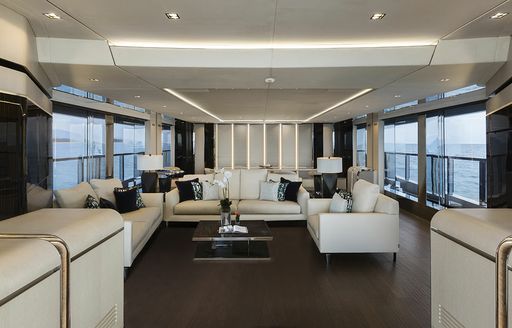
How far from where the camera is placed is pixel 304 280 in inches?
137

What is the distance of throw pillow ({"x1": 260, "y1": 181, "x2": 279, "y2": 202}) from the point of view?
20.3ft

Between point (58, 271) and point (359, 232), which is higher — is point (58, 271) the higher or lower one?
the higher one

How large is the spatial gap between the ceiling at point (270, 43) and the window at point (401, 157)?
2878 mm

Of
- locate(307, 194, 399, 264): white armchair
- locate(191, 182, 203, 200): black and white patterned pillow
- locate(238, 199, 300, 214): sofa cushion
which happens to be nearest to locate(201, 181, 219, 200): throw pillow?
locate(191, 182, 203, 200): black and white patterned pillow

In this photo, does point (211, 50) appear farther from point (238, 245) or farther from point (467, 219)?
point (467, 219)

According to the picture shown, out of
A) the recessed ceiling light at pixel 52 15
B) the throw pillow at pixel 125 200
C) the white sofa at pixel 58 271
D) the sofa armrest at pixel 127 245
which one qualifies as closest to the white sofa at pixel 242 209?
the throw pillow at pixel 125 200

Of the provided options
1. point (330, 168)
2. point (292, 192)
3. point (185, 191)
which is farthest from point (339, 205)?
point (185, 191)

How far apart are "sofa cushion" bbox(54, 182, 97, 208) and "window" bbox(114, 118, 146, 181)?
3.65 m

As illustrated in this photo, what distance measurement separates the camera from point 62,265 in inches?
55.1

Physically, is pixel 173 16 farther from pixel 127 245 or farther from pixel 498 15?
pixel 498 15

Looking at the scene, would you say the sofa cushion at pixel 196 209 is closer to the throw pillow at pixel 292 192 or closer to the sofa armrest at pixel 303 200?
the throw pillow at pixel 292 192

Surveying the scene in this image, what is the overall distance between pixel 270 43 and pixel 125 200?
10.5 feet

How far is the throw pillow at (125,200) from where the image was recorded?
493cm

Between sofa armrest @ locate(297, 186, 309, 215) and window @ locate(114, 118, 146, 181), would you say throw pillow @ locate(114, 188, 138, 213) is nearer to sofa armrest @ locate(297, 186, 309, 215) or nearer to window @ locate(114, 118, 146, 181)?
sofa armrest @ locate(297, 186, 309, 215)
